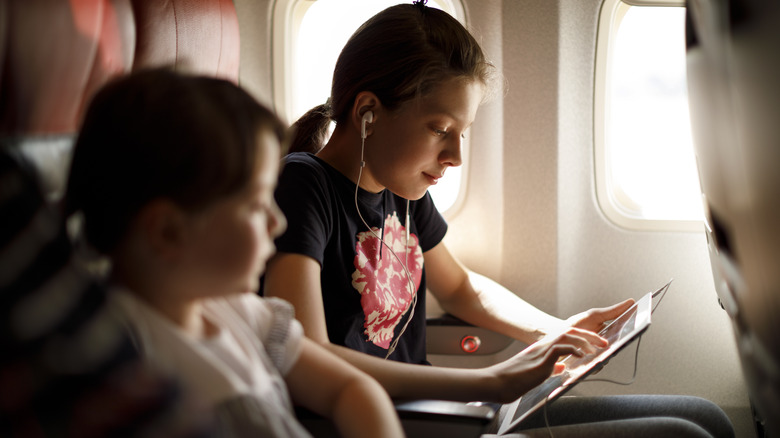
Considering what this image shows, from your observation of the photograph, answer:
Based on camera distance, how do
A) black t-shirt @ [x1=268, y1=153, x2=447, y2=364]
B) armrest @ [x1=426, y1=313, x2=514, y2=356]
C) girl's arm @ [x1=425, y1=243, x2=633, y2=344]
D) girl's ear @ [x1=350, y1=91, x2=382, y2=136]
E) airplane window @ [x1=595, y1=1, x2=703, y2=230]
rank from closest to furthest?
black t-shirt @ [x1=268, y1=153, x2=447, y2=364]
girl's ear @ [x1=350, y1=91, x2=382, y2=136]
girl's arm @ [x1=425, y1=243, x2=633, y2=344]
armrest @ [x1=426, y1=313, x2=514, y2=356]
airplane window @ [x1=595, y1=1, x2=703, y2=230]

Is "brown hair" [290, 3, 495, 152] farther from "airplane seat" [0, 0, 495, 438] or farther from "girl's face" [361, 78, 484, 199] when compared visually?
"airplane seat" [0, 0, 495, 438]

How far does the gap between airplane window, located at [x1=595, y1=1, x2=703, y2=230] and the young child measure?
1515mm

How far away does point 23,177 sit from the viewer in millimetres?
619

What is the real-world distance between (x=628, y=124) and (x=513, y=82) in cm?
43

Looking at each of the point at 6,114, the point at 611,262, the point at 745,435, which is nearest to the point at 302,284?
the point at 6,114

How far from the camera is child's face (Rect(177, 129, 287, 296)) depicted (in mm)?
724

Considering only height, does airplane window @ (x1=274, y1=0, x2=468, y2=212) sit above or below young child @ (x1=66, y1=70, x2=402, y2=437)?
above

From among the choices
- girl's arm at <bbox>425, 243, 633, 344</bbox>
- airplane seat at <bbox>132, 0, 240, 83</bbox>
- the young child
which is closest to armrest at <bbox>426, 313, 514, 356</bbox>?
girl's arm at <bbox>425, 243, 633, 344</bbox>

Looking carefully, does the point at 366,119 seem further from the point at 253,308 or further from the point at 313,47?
the point at 313,47

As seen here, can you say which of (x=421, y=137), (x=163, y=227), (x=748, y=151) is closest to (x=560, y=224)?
(x=421, y=137)

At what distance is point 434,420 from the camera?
1080 mm

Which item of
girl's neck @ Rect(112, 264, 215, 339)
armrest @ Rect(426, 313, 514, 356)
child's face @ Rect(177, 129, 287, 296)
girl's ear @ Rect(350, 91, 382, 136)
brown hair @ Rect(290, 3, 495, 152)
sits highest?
brown hair @ Rect(290, 3, 495, 152)

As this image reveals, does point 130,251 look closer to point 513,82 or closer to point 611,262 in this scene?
point 513,82

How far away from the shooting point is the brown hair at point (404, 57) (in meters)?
1.38
